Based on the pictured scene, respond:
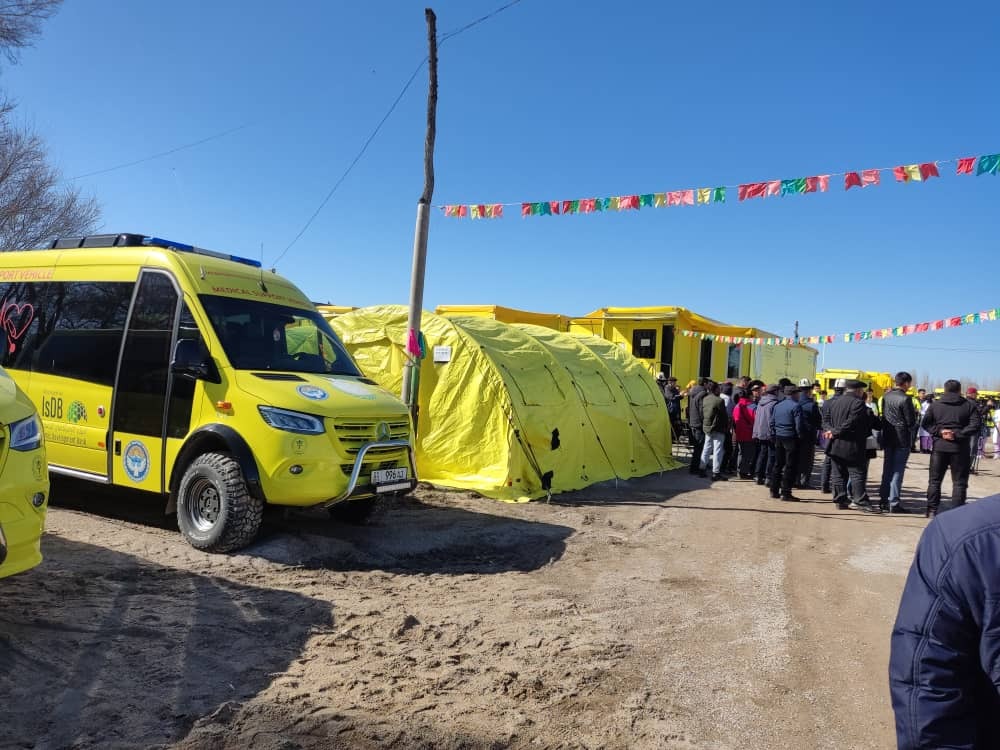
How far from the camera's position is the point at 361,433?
6.34 m

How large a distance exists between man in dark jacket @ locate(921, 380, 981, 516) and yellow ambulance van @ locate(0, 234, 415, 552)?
7397 millimetres

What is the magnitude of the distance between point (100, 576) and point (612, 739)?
4.11 m

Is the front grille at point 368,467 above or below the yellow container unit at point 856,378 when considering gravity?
below

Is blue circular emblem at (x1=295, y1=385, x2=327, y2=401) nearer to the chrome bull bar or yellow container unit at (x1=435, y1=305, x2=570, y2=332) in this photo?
the chrome bull bar

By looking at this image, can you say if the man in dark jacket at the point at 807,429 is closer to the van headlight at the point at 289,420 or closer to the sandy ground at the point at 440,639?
the sandy ground at the point at 440,639

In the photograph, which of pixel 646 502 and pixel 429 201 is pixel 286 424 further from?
pixel 646 502

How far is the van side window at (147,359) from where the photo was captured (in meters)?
6.54

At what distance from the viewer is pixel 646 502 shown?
10156 millimetres

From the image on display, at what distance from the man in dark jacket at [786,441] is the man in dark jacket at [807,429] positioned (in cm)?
11

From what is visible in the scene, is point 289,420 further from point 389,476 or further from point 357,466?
point 389,476

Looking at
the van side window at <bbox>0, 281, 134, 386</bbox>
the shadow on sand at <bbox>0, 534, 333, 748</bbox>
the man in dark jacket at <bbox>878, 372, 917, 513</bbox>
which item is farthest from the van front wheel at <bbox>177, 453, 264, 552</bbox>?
the man in dark jacket at <bbox>878, 372, 917, 513</bbox>

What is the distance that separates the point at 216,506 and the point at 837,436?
869cm

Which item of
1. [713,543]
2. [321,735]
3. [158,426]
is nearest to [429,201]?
[158,426]

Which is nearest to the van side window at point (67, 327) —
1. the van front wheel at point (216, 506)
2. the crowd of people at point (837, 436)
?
the van front wheel at point (216, 506)
